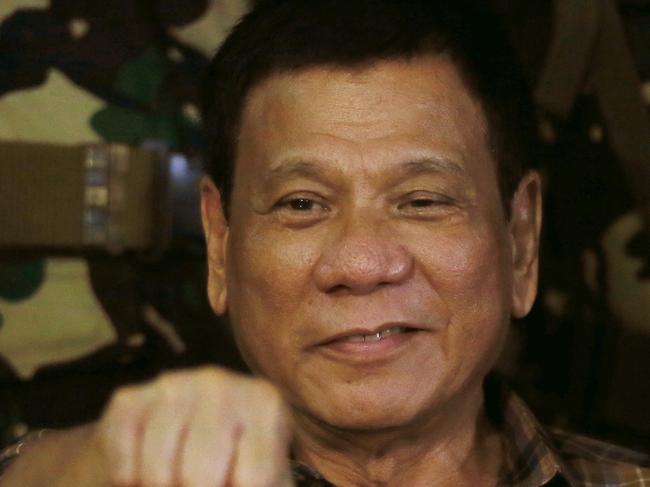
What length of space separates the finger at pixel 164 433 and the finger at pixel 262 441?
5 centimetres

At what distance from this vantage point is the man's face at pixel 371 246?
1.24 m

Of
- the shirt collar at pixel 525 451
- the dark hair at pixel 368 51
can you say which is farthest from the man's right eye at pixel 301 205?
the shirt collar at pixel 525 451

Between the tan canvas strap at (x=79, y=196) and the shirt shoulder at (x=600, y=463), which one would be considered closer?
the shirt shoulder at (x=600, y=463)

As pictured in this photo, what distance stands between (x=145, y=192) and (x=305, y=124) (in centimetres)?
50

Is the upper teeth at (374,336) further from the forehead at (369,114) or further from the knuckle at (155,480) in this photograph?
the knuckle at (155,480)

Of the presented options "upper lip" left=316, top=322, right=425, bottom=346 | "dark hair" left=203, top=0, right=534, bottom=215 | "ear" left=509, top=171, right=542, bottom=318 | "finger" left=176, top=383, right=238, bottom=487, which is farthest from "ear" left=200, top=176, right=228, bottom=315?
"finger" left=176, top=383, right=238, bottom=487

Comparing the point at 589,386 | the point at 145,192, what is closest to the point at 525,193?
the point at 589,386

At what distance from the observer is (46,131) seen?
66.1 inches

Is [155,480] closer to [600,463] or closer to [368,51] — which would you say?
[368,51]

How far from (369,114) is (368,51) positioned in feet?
0.27

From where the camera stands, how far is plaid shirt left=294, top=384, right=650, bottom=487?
54.0 inches

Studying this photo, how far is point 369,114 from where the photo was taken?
1.28m

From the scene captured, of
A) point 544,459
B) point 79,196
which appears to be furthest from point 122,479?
point 79,196

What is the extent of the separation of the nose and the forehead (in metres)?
0.08
